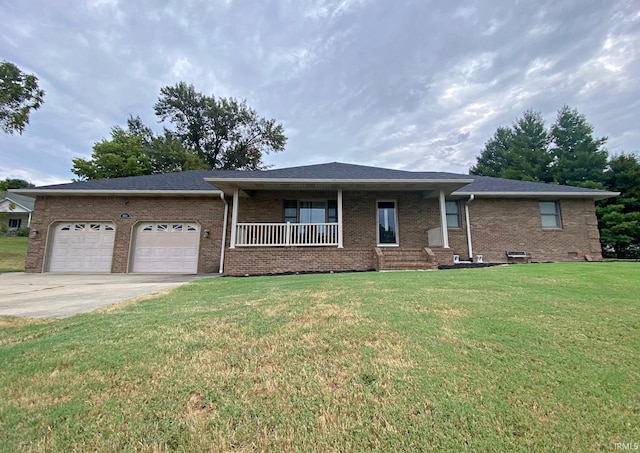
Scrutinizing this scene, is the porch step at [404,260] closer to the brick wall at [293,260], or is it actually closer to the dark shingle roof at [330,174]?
the brick wall at [293,260]

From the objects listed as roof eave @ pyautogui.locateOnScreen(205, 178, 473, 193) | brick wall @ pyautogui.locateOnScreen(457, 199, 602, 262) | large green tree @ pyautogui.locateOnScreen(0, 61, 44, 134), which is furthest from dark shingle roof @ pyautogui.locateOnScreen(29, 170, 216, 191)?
brick wall @ pyautogui.locateOnScreen(457, 199, 602, 262)

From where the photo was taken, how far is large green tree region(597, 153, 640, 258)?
15797mm

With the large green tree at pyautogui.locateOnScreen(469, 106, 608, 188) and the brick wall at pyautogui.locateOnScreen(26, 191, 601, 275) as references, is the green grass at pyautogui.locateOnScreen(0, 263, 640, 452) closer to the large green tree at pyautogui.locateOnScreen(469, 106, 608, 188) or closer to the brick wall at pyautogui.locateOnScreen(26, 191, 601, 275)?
the brick wall at pyautogui.locateOnScreen(26, 191, 601, 275)

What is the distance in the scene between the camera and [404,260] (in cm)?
941

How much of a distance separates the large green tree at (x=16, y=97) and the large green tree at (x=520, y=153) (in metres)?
31.7

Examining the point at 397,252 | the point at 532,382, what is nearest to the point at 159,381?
the point at 532,382

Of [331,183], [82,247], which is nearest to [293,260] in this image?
[331,183]

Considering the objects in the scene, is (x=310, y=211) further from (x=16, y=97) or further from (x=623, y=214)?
(x=623, y=214)

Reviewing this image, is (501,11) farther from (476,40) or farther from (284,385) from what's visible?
(284,385)

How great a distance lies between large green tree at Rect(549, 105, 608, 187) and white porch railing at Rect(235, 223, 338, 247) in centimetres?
2019

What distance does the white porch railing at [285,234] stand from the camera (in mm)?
9859

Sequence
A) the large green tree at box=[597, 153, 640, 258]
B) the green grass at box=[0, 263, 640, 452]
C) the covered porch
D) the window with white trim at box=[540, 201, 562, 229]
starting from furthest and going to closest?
the large green tree at box=[597, 153, 640, 258] < the window with white trim at box=[540, 201, 562, 229] < the covered porch < the green grass at box=[0, 263, 640, 452]

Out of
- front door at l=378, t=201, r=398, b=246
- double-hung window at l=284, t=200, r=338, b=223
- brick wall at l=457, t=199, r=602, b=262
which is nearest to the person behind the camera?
front door at l=378, t=201, r=398, b=246

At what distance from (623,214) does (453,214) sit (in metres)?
13.2
